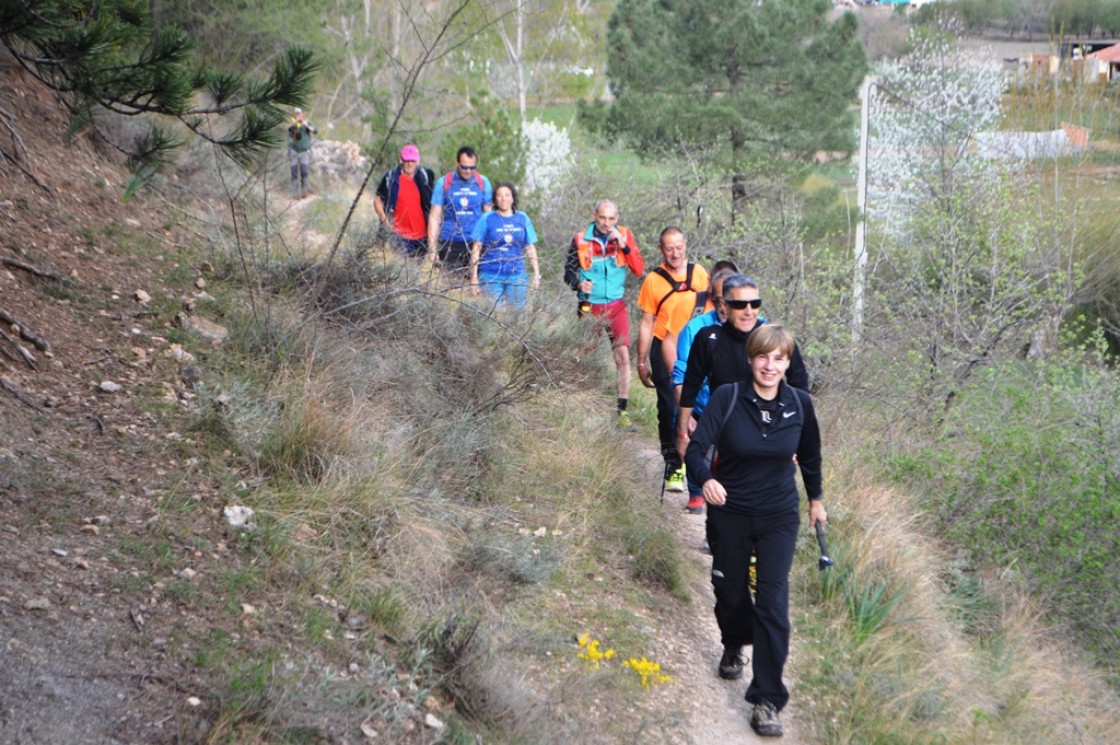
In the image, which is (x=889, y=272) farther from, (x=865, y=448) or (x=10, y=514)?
(x=10, y=514)

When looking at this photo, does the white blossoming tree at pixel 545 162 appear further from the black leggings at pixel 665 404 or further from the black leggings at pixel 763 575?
the black leggings at pixel 763 575

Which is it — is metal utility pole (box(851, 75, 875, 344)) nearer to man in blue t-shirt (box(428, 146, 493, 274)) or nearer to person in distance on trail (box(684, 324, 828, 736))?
man in blue t-shirt (box(428, 146, 493, 274))

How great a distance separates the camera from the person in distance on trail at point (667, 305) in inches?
279

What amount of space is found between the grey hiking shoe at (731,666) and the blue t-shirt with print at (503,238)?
4.34m

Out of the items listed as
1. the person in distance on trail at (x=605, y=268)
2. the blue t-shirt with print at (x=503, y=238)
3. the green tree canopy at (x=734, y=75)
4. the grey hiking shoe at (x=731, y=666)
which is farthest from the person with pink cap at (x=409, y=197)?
the green tree canopy at (x=734, y=75)

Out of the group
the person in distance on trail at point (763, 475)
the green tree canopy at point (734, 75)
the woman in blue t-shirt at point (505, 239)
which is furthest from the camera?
the green tree canopy at point (734, 75)

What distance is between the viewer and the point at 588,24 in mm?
46312

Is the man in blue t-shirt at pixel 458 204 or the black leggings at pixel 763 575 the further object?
the man in blue t-shirt at pixel 458 204

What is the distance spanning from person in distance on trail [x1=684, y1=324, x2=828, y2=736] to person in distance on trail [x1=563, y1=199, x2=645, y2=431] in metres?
3.50

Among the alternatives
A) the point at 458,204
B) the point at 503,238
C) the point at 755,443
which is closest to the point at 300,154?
the point at 458,204

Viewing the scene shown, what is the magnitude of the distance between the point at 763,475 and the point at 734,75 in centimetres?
2105

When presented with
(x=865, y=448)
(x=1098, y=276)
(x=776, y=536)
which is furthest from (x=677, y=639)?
(x=1098, y=276)

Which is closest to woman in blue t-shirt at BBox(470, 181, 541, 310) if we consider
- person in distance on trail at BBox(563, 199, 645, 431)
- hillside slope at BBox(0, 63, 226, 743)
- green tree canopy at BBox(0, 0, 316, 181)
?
person in distance on trail at BBox(563, 199, 645, 431)

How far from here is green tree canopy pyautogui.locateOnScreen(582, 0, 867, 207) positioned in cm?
2327
